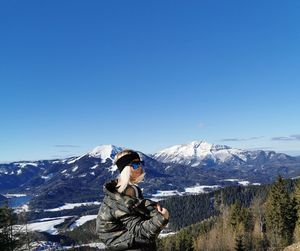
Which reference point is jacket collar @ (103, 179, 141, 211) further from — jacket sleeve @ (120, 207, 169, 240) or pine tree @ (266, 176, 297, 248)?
pine tree @ (266, 176, 297, 248)

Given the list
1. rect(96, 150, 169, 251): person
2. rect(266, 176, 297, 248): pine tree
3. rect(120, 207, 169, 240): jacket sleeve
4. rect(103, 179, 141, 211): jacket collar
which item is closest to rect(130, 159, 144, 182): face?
rect(96, 150, 169, 251): person

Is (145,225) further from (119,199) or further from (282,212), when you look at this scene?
(282,212)

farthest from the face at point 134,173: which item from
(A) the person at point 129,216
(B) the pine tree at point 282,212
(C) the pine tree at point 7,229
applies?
(B) the pine tree at point 282,212

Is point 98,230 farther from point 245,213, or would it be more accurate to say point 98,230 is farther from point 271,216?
point 245,213

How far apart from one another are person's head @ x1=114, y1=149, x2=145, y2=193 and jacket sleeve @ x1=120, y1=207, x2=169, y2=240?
0.99 feet

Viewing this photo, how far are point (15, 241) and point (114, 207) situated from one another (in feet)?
112

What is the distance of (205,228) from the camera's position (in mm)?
125875

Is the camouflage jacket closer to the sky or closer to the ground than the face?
closer to the ground

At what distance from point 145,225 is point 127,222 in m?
0.22

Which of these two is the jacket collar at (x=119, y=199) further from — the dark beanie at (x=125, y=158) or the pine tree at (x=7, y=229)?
the pine tree at (x=7, y=229)

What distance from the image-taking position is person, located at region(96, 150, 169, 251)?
11.3 ft

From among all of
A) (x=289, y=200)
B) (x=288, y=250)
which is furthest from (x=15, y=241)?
(x=289, y=200)

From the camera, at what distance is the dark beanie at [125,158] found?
391cm

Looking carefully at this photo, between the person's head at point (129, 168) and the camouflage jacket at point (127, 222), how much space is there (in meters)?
0.14
